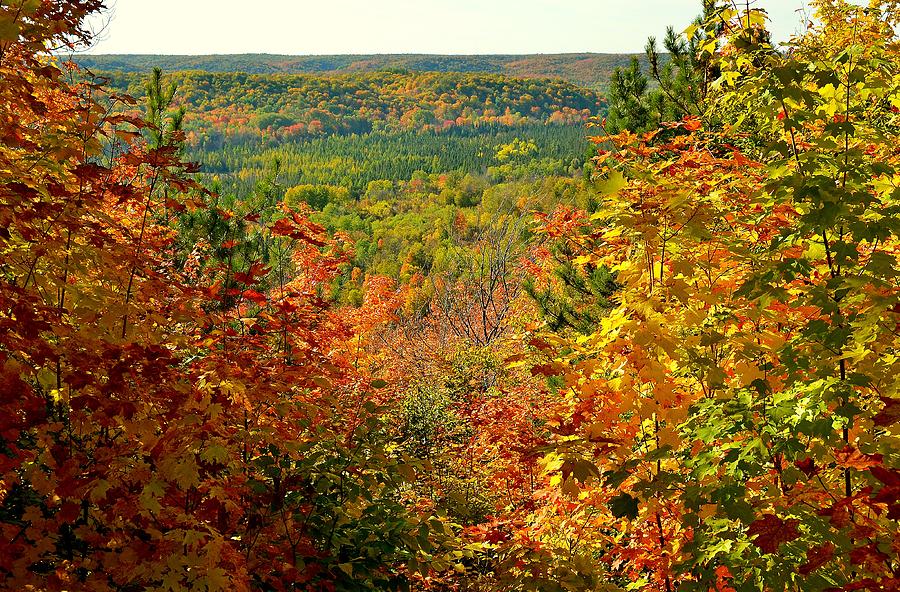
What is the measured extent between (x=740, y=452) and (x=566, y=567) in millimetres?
1629

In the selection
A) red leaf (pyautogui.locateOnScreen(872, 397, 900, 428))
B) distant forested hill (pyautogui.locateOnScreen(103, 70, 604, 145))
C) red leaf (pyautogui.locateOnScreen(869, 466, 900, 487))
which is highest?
distant forested hill (pyautogui.locateOnScreen(103, 70, 604, 145))

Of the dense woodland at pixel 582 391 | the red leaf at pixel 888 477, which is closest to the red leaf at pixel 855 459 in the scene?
the dense woodland at pixel 582 391

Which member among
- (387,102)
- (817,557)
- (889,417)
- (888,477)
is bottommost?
(817,557)

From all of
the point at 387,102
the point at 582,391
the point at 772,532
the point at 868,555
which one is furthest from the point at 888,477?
the point at 387,102

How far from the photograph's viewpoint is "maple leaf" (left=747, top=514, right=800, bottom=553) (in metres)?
2.42

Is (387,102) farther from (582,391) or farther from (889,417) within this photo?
(889,417)

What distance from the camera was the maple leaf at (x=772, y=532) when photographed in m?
2.42

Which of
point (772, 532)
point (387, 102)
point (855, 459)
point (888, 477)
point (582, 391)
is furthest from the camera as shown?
point (387, 102)

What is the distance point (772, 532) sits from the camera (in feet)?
8.07

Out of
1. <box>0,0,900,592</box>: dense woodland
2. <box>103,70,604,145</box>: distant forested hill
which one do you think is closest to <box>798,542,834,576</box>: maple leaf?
<box>0,0,900,592</box>: dense woodland

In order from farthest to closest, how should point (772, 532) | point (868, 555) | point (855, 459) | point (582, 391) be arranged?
1. point (582, 391)
2. point (855, 459)
3. point (772, 532)
4. point (868, 555)

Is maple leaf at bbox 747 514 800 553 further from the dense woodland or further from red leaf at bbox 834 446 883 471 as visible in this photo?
red leaf at bbox 834 446 883 471

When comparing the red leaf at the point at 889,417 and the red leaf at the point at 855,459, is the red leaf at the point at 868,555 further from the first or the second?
the red leaf at the point at 889,417

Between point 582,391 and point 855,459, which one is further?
point 582,391
